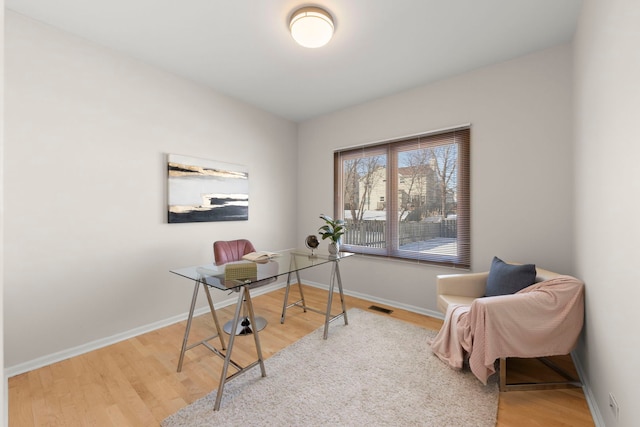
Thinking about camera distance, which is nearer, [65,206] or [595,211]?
[595,211]

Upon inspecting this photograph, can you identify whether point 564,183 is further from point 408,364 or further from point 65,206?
point 65,206

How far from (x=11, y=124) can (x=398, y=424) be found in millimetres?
3357

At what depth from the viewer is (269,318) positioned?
3053 mm

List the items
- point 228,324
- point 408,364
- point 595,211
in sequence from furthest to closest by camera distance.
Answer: point 228,324 < point 408,364 < point 595,211

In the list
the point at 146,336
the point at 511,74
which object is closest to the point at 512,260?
the point at 511,74

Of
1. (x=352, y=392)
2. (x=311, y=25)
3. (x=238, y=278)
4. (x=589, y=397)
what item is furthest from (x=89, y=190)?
(x=589, y=397)

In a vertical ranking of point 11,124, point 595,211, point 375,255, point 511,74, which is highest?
point 511,74

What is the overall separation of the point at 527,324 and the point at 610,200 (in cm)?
91

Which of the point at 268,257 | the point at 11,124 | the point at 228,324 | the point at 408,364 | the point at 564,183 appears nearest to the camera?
the point at 11,124

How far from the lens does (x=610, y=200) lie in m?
1.50

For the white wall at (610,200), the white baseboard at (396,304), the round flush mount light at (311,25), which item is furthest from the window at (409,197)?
the round flush mount light at (311,25)

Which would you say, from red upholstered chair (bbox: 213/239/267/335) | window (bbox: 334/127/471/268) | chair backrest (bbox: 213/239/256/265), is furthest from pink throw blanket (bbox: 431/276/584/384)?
chair backrest (bbox: 213/239/256/265)

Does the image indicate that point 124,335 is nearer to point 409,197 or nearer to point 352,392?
point 352,392

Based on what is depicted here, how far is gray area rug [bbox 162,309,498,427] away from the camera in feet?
5.41
